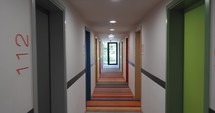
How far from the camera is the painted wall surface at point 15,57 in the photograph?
107cm

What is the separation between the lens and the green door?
6.15 feet

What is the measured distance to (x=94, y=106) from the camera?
5.03m

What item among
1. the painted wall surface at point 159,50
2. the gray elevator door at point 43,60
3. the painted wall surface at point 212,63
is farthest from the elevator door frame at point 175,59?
the gray elevator door at point 43,60

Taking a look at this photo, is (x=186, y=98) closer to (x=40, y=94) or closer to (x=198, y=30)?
(x=198, y=30)

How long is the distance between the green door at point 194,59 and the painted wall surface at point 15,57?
171 centimetres

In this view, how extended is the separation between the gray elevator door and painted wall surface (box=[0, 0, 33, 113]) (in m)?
0.71

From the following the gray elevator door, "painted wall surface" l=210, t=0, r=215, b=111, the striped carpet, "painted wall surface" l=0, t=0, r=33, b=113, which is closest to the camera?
"painted wall surface" l=0, t=0, r=33, b=113

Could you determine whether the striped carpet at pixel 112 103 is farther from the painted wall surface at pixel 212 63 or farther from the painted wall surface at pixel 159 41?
the painted wall surface at pixel 212 63

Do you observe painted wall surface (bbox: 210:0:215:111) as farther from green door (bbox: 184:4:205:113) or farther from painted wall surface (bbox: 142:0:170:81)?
painted wall surface (bbox: 142:0:170:81)

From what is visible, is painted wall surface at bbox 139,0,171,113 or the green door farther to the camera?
painted wall surface at bbox 139,0,171,113

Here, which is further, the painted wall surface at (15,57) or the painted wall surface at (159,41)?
the painted wall surface at (159,41)

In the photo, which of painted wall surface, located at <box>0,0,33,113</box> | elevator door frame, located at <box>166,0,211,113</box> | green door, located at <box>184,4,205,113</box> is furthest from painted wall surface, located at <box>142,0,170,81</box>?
painted wall surface, located at <box>0,0,33,113</box>

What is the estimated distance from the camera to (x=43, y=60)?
2.19 m

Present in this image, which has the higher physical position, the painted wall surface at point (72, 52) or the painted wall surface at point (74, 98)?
the painted wall surface at point (72, 52)
